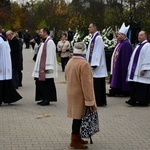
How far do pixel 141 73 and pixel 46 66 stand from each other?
2356 mm

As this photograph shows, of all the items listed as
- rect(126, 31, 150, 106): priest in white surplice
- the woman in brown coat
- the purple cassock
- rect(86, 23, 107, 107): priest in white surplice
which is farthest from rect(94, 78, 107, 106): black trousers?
the woman in brown coat

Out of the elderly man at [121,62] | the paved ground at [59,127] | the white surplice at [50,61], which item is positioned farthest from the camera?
the elderly man at [121,62]

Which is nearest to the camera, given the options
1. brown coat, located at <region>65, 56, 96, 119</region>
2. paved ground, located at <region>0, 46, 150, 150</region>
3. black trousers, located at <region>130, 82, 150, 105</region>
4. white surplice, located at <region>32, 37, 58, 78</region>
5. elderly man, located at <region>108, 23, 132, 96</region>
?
brown coat, located at <region>65, 56, 96, 119</region>

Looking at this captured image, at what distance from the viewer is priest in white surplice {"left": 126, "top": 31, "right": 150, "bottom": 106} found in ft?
35.4

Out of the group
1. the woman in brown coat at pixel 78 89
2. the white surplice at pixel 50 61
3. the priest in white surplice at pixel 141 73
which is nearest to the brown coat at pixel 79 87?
the woman in brown coat at pixel 78 89

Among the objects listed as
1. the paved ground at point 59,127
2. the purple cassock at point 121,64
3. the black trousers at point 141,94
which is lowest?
the paved ground at point 59,127

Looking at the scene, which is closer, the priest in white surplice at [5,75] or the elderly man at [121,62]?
the priest in white surplice at [5,75]

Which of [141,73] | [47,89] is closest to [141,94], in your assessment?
[141,73]

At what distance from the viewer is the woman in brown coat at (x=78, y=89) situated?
671 cm

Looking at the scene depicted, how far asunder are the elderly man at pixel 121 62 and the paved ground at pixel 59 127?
51 cm

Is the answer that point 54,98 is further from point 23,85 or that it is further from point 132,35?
point 132,35

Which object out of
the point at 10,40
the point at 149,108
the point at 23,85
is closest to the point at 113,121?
the point at 149,108

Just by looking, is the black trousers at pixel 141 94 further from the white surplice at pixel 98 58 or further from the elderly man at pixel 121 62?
the elderly man at pixel 121 62

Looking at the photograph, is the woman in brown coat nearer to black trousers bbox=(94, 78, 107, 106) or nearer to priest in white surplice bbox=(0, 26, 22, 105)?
black trousers bbox=(94, 78, 107, 106)
